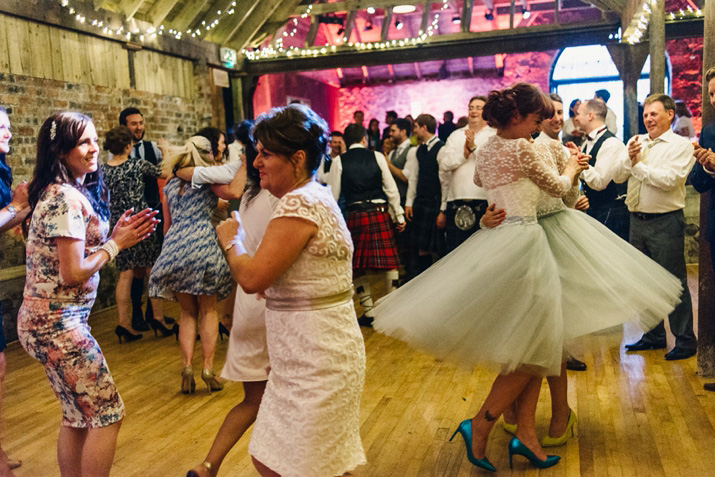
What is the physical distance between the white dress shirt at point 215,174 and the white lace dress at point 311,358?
1843 mm

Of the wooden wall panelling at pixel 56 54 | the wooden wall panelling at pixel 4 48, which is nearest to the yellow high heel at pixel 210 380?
the wooden wall panelling at pixel 4 48

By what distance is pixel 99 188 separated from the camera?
7.66 ft

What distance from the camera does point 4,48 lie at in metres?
5.68

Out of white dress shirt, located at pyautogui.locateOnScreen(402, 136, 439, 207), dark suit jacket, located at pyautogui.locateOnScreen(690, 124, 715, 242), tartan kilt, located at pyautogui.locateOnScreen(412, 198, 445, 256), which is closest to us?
dark suit jacket, located at pyautogui.locateOnScreen(690, 124, 715, 242)

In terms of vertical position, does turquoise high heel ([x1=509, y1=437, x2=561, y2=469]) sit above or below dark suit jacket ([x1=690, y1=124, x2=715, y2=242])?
below

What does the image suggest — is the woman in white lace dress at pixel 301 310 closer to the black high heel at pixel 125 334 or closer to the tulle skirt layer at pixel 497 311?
the tulle skirt layer at pixel 497 311

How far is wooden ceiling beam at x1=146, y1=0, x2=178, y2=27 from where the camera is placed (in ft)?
25.5

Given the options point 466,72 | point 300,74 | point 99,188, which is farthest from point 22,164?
point 466,72

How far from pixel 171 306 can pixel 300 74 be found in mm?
7050

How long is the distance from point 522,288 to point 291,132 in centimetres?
113

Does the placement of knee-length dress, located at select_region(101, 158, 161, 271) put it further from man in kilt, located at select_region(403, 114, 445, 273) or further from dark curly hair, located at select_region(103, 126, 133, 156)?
man in kilt, located at select_region(403, 114, 445, 273)

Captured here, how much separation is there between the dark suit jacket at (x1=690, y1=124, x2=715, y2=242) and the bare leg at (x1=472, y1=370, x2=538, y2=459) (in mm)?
1504

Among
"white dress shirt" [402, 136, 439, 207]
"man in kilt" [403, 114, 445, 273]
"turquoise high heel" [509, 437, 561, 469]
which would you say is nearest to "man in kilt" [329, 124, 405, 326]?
"man in kilt" [403, 114, 445, 273]

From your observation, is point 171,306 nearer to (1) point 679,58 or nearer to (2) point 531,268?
(2) point 531,268
